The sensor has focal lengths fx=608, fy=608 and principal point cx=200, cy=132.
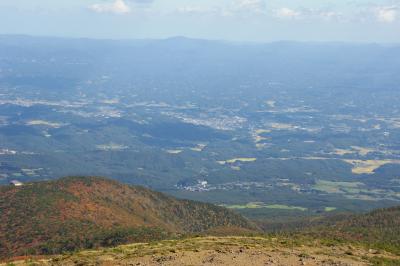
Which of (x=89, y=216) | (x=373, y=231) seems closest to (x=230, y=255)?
(x=373, y=231)

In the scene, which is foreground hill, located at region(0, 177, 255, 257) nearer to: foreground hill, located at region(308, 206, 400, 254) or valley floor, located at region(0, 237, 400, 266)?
foreground hill, located at region(308, 206, 400, 254)

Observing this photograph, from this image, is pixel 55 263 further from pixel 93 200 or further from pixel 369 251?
pixel 93 200

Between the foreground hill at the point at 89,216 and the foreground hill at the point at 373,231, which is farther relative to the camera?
the foreground hill at the point at 89,216

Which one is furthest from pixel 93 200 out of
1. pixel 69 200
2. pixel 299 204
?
pixel 299 204

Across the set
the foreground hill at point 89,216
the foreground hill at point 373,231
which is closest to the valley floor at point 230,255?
the foreground hill at point 373,231

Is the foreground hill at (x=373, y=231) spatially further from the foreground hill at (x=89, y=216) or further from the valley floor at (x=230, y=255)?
the foreground hill at (x=89, y=216)

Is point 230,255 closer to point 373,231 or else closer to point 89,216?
point 373,231

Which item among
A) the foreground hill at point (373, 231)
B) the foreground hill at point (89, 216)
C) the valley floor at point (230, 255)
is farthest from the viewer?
the foreground hill at point (89, 216)
